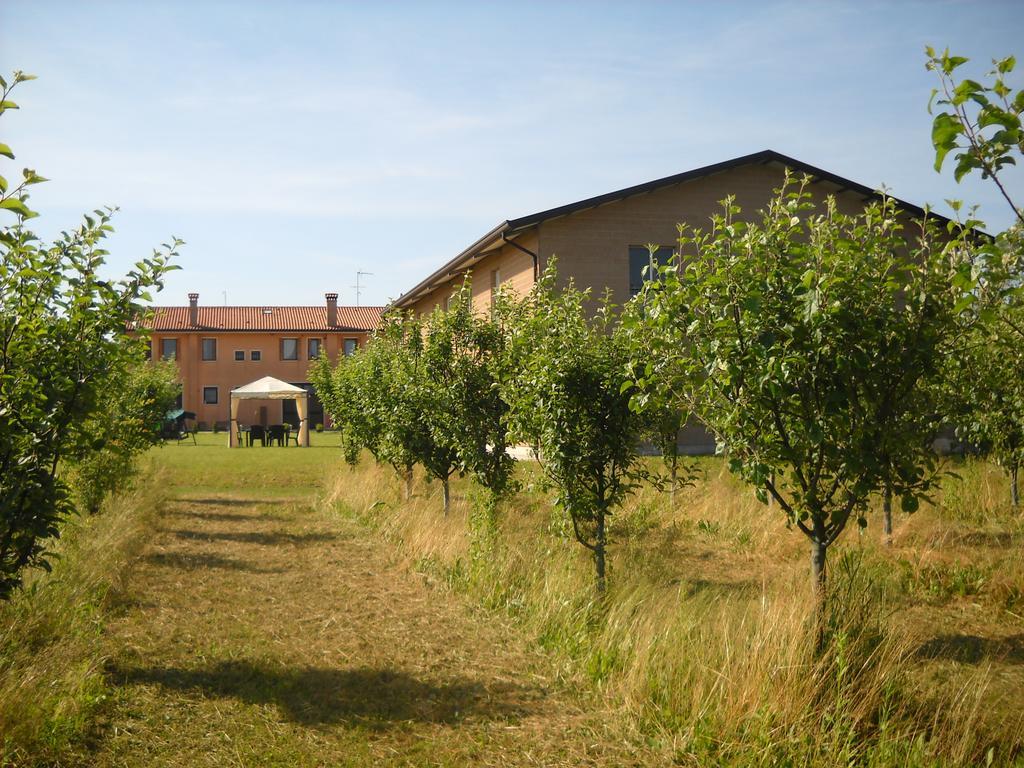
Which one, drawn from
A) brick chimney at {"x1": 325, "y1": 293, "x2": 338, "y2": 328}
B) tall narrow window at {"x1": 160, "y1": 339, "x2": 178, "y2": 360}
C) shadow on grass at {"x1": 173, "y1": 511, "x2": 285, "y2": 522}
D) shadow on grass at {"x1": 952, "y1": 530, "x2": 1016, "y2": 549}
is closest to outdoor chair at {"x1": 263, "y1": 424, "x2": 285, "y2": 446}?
brick chimney at {"x1": 325, "y1": 293, "x2": 338, "y2": 328}

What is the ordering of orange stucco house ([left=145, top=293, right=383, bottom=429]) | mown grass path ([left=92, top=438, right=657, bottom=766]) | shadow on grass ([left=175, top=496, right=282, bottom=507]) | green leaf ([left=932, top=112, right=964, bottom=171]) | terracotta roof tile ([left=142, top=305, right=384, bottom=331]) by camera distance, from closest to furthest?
green leaf ([left=932, top=112, right=964, bottom=171]) < mown grass path ([left=92, top=438, right=657, bottom=766]) < shadow on grass ([left=175, top=496, right=282, bottom=507]) < orange stucco house ([left=145, top=293, right=383, bottom=429]) < terracotta roof tile ([left=142, top=305, right=384, bottom=331])

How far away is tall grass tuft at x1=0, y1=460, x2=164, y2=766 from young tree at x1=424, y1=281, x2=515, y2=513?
3.80m

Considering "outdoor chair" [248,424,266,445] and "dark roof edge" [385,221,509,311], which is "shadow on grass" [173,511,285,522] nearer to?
"dark roof edge" [385,221,509,311]

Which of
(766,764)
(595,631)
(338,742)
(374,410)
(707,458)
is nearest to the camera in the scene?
(766,764)

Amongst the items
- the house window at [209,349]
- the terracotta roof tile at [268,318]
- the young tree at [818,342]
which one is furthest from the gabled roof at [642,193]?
the house window at [209,349]

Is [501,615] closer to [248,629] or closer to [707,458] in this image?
[248,629]

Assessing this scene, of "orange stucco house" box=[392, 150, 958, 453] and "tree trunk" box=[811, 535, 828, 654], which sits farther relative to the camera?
"orange stucco house" box=[392, 150, 958, 453]

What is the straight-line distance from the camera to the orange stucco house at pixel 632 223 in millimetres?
18078

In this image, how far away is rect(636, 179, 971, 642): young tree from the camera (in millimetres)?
4654

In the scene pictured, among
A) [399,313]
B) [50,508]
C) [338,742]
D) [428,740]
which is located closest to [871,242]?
[428,740]

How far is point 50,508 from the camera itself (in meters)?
4.81

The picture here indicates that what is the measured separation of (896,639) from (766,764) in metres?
1.41

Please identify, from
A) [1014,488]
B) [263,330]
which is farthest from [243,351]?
[1014,488]

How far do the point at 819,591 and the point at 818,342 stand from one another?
1633mm
